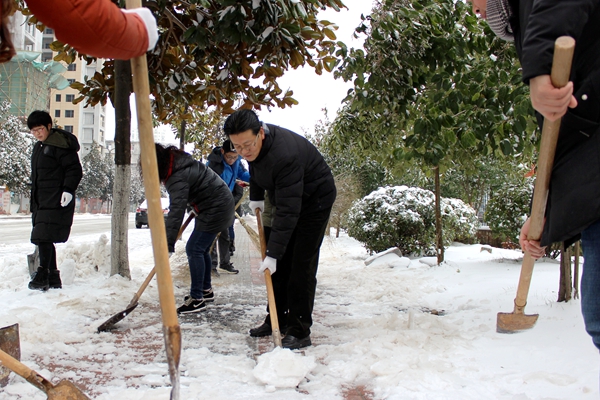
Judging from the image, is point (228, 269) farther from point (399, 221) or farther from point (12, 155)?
point (12, 155)

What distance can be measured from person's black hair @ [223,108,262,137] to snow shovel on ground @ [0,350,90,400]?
1659 mm

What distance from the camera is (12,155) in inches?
1091

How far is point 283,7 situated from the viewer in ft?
11.2

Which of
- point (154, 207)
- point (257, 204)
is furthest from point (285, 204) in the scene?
point (154, 207)

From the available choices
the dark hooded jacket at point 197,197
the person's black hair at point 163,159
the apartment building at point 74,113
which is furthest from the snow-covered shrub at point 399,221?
the apartment building at point 74,113

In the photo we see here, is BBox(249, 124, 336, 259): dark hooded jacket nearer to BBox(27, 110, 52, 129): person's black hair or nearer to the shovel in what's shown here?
the shovel

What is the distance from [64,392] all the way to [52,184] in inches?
123

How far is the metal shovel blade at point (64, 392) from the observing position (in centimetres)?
176

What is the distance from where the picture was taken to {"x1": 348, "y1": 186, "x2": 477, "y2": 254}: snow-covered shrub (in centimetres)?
767

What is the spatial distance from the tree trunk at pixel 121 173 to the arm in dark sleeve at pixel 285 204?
9.21ft

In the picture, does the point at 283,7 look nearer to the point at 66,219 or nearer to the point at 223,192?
the point at 223,192

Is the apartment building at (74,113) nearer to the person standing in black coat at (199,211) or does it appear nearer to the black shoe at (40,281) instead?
the black shoe at (40,281)

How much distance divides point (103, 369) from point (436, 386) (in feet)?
6.09

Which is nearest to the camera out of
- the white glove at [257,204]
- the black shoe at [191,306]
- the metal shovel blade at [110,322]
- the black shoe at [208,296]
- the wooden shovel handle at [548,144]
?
the wooden shovel handle at [548,144]
